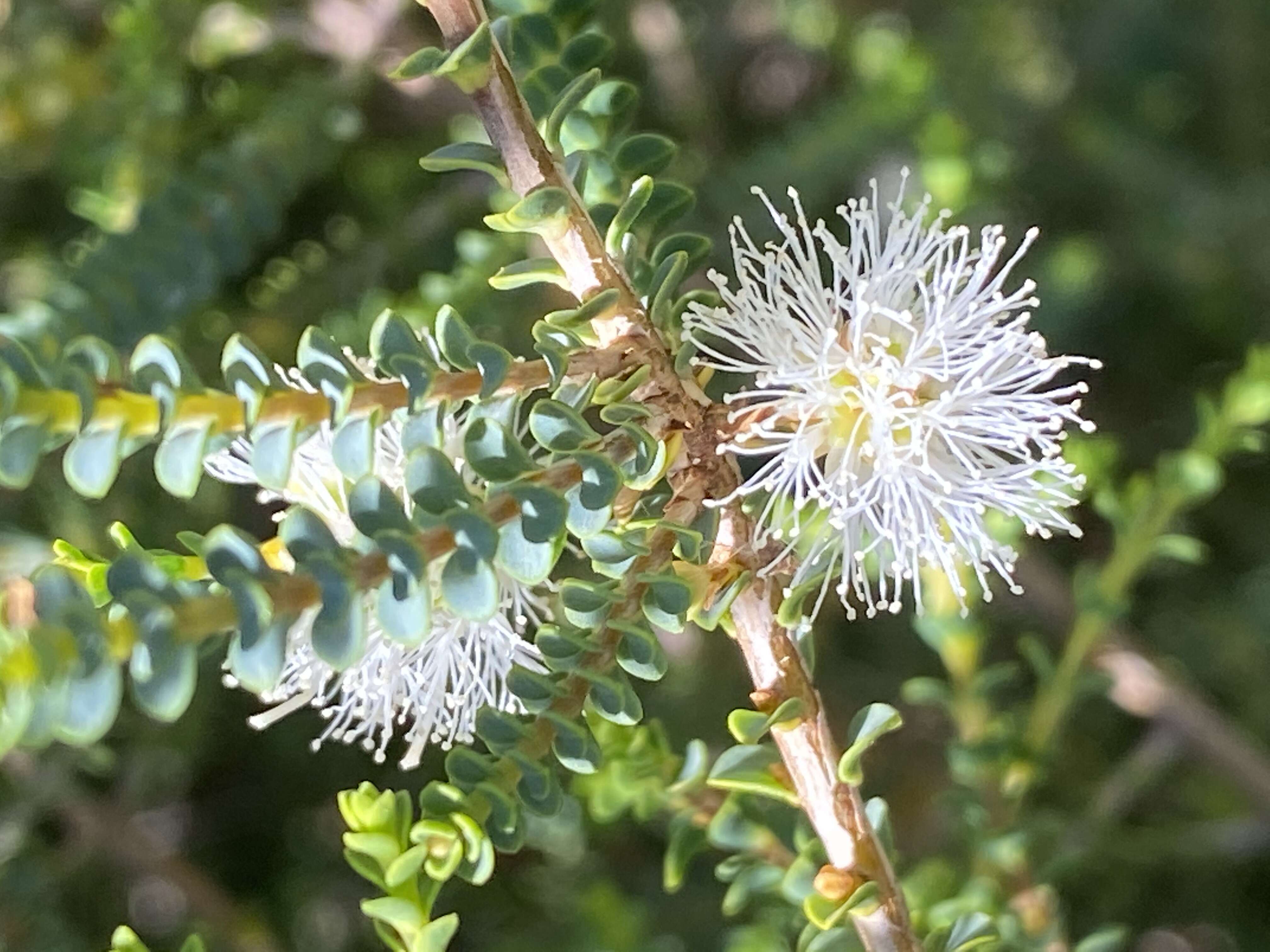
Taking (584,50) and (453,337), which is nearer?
(453,337)

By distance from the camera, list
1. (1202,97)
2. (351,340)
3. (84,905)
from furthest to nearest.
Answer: (1202,97) < (84,905) < (351,340)

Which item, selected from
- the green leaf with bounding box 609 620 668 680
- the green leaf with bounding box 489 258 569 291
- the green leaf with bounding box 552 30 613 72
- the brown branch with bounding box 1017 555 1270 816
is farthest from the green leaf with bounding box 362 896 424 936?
the brown branch with bounding box 1017 555 1270 816

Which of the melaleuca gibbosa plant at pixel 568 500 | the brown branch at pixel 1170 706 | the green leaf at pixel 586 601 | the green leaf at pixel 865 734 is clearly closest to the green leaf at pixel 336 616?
the melaleuca gibbosa plant at pixel 568 500

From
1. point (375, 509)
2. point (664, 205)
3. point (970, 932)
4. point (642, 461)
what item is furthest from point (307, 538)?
point (970, 932)

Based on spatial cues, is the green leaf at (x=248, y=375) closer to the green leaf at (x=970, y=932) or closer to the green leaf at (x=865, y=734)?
the green leaf at (x=865, y=734)

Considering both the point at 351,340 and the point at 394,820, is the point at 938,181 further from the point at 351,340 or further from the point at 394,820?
the point at 394,820

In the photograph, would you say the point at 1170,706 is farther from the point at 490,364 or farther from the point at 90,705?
the point at 90,705

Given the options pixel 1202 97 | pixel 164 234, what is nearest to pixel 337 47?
pixel 164 234

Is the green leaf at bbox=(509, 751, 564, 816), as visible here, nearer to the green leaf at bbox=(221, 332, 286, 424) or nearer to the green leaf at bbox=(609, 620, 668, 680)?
the green leaf at bbox=(609, 620, 668, 680)
